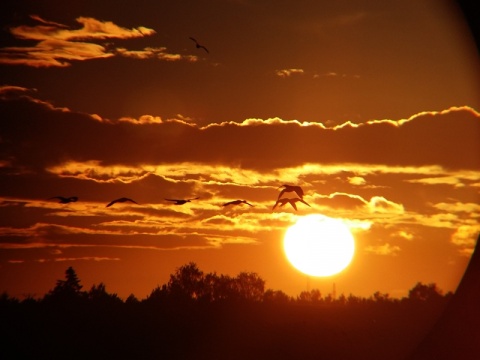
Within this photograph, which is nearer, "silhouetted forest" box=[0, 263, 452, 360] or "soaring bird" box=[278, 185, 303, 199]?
"soaring bird" box=[278, 185, 303, 199]

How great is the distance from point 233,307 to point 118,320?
6.17 m

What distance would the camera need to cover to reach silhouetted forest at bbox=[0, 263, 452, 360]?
124ft

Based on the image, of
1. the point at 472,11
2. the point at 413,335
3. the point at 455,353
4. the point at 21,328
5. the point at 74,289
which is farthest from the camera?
the point at 74,289

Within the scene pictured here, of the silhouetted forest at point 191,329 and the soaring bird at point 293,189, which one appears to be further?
the silhouetted forest at point 191,329

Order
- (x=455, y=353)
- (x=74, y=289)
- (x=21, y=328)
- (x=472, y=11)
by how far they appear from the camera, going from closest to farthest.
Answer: (x=472, y=11)
(x=455, y=353)
(x=21, y=328)
(x=74, y=289)

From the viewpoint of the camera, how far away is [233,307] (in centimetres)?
4266

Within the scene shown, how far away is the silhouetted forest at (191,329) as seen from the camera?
1491 inches

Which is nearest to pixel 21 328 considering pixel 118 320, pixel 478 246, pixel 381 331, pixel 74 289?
pixel 118 320

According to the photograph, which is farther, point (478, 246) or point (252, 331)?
point (252, 331)

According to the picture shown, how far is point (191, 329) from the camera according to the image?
40.2 meters

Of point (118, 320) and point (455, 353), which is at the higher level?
point (118, 320)

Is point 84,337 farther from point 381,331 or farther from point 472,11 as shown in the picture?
point 472,11

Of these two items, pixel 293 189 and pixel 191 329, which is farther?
pixel 191 329

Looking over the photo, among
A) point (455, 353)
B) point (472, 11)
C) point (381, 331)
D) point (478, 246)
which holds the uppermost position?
point (472, 11)
